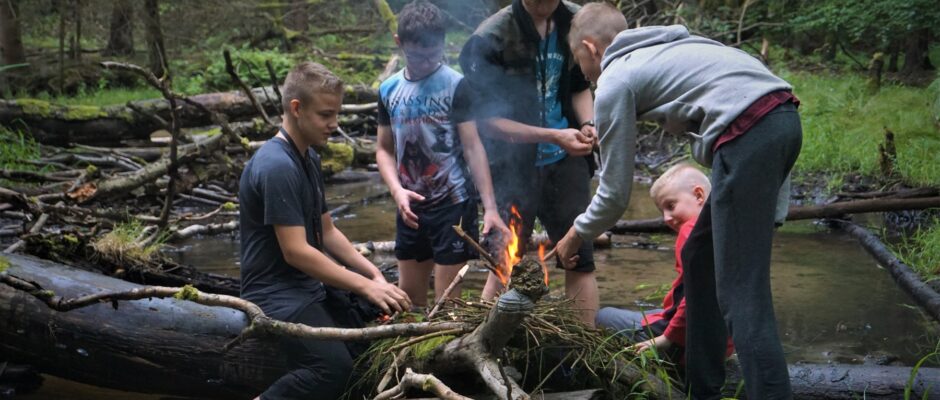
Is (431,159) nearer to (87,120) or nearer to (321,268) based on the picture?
(321,268)

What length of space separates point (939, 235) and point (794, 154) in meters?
3.62

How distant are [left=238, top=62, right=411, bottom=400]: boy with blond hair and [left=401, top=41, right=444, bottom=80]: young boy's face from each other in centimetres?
68

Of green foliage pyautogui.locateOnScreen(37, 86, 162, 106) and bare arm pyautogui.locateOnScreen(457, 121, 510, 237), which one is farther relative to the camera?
green foliage pyautogui.locateOnScreen(37, 86, 162, 106)

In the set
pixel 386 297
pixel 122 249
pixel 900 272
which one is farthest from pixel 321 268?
pixel 900 272

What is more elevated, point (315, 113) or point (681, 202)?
point (315, 113)

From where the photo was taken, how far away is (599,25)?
3461 millimetres

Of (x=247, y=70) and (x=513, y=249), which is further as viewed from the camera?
(x=247, y=70)

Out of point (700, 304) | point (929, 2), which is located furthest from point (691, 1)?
point (700, 304)

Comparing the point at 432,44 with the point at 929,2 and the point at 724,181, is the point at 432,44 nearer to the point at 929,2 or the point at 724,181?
the point at 724,181

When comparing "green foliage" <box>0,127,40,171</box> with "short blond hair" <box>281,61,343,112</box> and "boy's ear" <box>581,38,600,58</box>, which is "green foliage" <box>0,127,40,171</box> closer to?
"short blond hair" <box>281,61,343,112</box>

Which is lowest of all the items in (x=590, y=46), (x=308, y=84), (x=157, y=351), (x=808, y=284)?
(x=808, y=284)

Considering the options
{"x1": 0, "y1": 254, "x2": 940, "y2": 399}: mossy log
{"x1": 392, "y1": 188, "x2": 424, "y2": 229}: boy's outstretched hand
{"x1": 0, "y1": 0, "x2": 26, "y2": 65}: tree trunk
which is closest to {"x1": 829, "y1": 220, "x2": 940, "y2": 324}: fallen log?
{"x1": 0, "y1": 254, "x2": 940, "y2": 399}: mossy log

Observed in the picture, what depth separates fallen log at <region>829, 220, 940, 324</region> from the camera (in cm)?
496

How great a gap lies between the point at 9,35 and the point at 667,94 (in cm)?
1339
